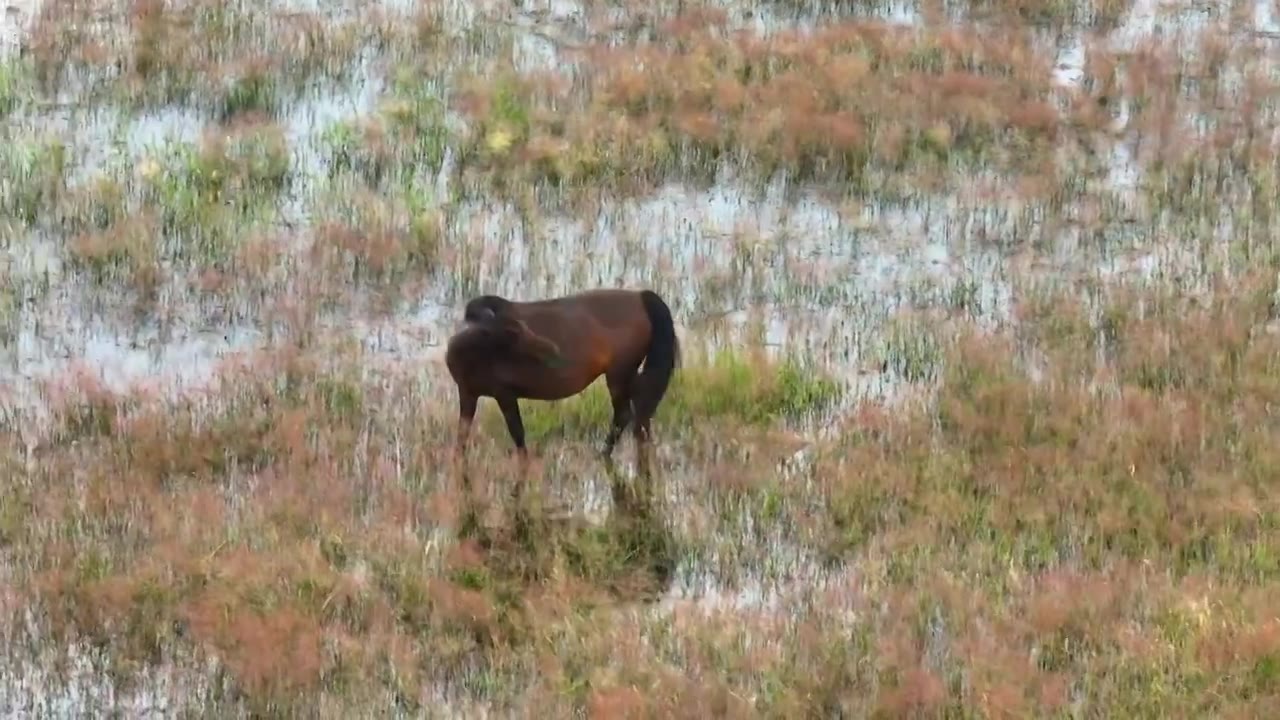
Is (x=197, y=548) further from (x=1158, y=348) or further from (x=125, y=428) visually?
(x=1158, y=348)

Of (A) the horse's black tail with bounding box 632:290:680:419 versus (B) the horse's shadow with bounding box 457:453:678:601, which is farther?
(A) the horse's black tail with bounding box 632:290:680:419

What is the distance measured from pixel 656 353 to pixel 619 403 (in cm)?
31

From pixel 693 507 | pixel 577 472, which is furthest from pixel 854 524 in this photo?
pixel 577 472

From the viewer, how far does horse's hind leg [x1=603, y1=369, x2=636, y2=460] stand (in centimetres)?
844

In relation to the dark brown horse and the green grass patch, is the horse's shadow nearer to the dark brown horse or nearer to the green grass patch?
the dark brown horse

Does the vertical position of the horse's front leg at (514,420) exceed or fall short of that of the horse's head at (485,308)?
it falls short

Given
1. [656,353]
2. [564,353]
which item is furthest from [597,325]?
[656,353]

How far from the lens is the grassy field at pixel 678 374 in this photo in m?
6.96

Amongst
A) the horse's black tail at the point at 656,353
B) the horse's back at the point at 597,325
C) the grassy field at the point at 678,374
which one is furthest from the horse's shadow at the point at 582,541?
the horse's back at the point at 597,325

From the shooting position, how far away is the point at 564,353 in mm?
8031

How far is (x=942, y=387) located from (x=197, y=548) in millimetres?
3949

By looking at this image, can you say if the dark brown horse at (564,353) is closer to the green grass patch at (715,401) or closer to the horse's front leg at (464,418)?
the horse's front leg at (464,418)

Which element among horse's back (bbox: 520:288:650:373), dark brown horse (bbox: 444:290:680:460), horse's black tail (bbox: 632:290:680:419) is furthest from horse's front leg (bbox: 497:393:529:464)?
horse's black tail (bbox: 632:290:680:419)

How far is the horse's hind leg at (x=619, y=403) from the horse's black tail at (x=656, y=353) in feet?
0.18
